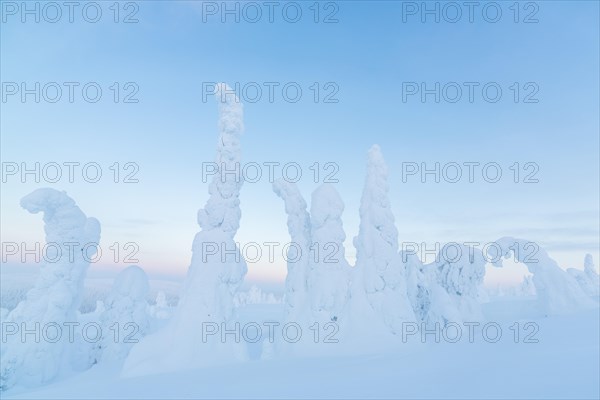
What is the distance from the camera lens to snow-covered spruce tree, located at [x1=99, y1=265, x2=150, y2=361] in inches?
1050

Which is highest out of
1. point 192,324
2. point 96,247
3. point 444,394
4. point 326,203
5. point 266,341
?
point 326,203

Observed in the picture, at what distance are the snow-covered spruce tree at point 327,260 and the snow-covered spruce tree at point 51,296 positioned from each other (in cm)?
1520

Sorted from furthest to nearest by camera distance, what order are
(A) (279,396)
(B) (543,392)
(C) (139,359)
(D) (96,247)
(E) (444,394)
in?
(D) (96,247) → (C) (139,359) → (A) (279,396) → (E) (444,394) → (B) (543,392)

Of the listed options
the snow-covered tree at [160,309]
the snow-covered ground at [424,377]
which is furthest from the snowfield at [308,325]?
the snow-covered tree at [160,309]

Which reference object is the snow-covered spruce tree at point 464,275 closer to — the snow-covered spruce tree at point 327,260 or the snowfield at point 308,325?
the snowfield at point 308,325

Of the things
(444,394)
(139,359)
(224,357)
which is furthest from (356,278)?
(444,394)

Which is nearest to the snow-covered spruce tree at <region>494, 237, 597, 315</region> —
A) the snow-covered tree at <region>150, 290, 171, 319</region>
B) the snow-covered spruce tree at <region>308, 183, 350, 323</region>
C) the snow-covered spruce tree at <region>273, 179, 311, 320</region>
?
the snow-covered spruce tree at <region>308, 183, 350, 323</region>

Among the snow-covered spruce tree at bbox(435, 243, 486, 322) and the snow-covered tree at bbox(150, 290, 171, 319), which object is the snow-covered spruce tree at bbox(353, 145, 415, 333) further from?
the snow-covered tree at bbox(150, 290, 171, 319)

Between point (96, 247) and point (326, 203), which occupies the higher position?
point (326, 203)

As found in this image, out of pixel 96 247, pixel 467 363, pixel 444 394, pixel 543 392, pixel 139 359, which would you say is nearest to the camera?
pixel 543 392

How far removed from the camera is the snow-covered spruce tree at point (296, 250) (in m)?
21.6

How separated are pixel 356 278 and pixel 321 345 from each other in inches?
151

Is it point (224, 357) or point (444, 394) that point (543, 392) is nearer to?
point (444, 394)

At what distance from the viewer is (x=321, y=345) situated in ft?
66.9
